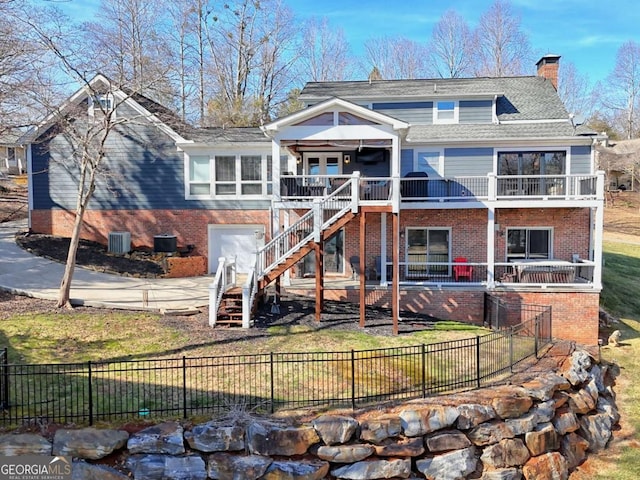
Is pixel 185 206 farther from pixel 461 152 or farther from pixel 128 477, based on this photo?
pixel 128 477

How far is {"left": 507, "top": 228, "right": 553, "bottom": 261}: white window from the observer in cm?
1711

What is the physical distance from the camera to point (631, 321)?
56.0 ft

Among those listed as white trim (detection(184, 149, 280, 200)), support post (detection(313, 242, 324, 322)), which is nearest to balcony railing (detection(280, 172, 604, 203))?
support post (detection(313, 242, 324, 322))

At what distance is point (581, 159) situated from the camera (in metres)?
16.9

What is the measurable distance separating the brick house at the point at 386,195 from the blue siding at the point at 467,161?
48 mm

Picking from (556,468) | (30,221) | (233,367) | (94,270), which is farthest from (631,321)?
(30,221)

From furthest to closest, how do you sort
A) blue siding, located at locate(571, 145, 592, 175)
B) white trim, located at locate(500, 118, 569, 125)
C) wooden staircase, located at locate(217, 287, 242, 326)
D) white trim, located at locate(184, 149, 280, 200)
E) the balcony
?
1. white trim, located at locate(184, 149, 280, 200)
2. white trim, located at locate(500, 118, 569, 125)
3. blue siding, located at locate(571, 145, 592, 175)
4. the balcony
5. wooden staircase, located at locate(217, 287, 242, 326)

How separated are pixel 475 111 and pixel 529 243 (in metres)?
5.46

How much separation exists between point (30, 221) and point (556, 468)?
2078cm

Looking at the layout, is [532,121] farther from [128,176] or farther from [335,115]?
[128,176]

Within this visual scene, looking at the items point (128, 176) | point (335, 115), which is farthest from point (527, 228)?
point (128, 176)

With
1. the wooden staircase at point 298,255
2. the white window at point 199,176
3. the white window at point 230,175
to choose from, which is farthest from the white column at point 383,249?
the white window at point 199,176

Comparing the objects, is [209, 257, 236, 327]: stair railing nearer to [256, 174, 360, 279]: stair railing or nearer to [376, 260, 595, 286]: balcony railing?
[256, 174, 360, 279]: stair railing

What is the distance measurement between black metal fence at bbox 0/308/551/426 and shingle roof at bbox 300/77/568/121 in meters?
11.0
